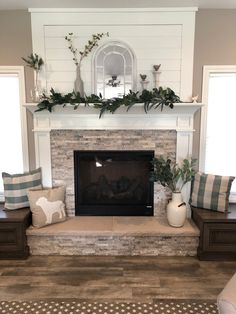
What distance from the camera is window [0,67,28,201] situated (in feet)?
10.7

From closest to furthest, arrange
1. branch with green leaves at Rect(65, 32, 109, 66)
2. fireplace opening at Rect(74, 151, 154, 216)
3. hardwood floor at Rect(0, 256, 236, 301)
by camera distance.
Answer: hardwood floor at Rect(0, 256, 236, 301) → branch with green leaves at Rect(65, 32, 109, 66) → fireplace opening at Rect(74, 151, 154, 216)

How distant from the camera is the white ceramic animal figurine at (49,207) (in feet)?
10.0

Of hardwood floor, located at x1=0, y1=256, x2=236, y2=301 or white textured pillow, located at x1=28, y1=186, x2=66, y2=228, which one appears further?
white textured pillow, located at x1=28, y1=186, x2=66, y2=228

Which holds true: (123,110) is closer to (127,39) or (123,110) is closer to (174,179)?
(127,39)

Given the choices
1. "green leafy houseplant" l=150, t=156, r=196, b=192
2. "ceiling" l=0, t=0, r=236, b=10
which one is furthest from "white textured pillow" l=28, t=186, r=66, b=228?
"ceiling" l=0, t=0, r=236, b=10

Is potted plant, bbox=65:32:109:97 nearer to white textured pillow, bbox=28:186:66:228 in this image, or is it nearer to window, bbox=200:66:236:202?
white textured pillow, bbox=28:186:66:228

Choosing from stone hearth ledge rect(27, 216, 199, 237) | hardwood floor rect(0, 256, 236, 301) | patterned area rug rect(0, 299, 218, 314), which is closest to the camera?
patterned area rug rect(0, 299, 218, 314)

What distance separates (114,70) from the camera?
3.14 metres

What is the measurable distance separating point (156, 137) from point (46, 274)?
1.93 m

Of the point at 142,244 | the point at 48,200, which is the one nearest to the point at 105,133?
the point at 48,200

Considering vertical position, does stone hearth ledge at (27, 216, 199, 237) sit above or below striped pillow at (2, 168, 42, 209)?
below

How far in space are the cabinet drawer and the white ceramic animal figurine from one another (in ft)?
5.43

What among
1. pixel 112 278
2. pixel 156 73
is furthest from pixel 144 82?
pixel 112 278

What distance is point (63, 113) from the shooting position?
3197 millimetres
